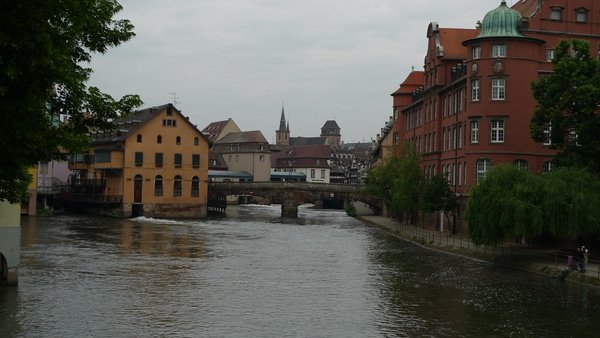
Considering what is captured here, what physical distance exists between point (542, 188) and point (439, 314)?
52.5 ft

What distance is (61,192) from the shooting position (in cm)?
10181

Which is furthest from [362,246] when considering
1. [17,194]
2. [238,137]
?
[238,137]

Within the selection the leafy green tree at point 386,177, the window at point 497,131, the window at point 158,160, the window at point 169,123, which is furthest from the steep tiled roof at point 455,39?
the window at point 158,160

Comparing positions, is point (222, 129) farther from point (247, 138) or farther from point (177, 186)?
point (177, 186)

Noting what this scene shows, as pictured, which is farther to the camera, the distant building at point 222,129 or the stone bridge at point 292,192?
the distant building at point 222,129

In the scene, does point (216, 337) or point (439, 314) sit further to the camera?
point (439, 314)

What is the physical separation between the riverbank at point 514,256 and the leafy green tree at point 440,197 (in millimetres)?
2492

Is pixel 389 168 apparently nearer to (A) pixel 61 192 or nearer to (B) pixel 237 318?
(A) pixel 61 192

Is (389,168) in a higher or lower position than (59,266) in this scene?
higher

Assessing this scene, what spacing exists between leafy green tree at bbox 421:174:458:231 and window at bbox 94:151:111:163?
1917 inches

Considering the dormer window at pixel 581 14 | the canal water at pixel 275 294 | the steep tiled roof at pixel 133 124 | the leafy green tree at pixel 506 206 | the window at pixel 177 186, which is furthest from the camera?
the window at pixel 177 186

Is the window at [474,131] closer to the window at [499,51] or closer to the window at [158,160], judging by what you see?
the window at [499,51]

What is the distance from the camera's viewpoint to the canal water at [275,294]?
87.8 feet

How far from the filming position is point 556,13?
195 feet
